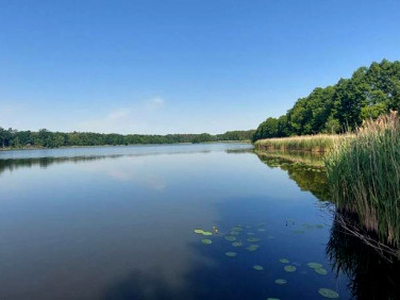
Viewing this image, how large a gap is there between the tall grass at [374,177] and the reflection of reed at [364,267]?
425mm

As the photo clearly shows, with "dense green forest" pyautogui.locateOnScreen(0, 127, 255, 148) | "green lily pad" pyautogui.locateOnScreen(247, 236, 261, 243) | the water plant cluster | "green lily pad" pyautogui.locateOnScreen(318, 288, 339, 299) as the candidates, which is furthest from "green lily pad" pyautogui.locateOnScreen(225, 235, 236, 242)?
"dense green forest" pyautogui.locateOnScreen(0, 127, 255, 148)

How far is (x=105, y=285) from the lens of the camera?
4809mm

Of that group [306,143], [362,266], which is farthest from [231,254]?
[306,143]

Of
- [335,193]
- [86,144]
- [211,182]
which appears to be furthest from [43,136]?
[335,193]

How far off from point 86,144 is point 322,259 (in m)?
161

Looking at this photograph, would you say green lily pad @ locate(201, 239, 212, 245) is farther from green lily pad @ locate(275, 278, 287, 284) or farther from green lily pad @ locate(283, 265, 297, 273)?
green lily pad @ locate(275, 278, 287, 284)

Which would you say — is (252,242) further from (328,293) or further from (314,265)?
(328,293)

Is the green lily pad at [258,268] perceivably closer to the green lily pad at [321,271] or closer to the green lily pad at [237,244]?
the green lily pad at [321,271]

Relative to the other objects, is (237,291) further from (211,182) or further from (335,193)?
(211,182)

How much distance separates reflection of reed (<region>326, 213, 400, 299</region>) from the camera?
4.49 m

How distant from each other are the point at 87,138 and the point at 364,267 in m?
159

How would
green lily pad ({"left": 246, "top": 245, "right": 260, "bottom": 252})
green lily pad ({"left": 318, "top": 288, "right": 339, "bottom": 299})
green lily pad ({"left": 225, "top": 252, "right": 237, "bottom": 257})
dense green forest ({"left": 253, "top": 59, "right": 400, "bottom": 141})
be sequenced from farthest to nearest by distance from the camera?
1. dense green forest ({"left": 253, "top": 59, "right": 400, "bottom": 141})
2. green lily pad ({"left": 246, "top": 245, "right": 260, "bottom": 252})
3. green lily pad ({"left": 225, "top": 252, "right": 237, "bottom": 257})
4. green lily pad ({"left": 318, "top": 288, "right": 339, "bottom": 299})

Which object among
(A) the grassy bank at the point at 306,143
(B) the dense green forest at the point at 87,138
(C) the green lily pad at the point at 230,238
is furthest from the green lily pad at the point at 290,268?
(B) the dense green forest at the point at 87,138

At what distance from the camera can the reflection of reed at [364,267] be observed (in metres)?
4.49
